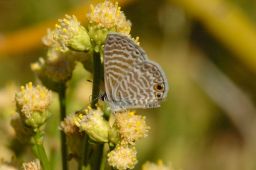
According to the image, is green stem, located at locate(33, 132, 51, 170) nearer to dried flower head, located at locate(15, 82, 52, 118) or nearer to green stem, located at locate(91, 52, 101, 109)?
dried flower head, located at locate(15, 82, 52, 118)

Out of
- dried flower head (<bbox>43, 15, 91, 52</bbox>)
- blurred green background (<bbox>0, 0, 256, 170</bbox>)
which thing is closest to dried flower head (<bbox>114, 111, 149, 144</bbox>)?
dried flower head (<bbox>43, 15, 91, 52</bbox>)

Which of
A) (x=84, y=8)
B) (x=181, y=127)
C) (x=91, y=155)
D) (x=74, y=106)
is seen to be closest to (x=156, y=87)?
(x=91, y=155)

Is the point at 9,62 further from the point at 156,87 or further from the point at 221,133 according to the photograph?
the point at 156,87

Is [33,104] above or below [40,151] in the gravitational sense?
above

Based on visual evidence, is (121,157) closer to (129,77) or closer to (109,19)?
(129,77)

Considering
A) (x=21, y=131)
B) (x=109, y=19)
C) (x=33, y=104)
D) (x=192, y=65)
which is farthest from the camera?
(x=192, y=65)

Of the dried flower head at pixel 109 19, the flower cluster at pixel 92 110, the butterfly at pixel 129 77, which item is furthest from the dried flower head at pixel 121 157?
the dried flower head at pixel 109 19

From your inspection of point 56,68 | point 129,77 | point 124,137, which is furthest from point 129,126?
point 56,68
